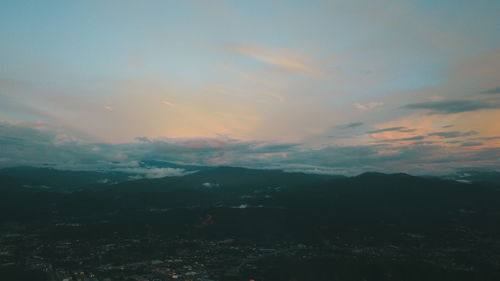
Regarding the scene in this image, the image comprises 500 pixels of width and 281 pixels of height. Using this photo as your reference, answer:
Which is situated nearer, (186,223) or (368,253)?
(368,253)

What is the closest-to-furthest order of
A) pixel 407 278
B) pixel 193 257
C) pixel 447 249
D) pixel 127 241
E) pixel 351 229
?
pixel 407 278 < pixel 193 257 < pixel 447 249 < pixel 127 241 < pixel 351 229

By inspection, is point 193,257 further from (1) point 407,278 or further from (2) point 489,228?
(2) point 489,228

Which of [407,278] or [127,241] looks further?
[127,241]

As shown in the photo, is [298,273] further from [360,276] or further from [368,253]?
[368,253]


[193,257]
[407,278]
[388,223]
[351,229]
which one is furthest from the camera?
[388,223]

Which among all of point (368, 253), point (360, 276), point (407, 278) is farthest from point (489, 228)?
point (360, 276)

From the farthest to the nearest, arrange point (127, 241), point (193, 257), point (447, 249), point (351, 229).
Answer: point (351, 229) → point (127, 241) → point (447, 249) → point (193, 257)

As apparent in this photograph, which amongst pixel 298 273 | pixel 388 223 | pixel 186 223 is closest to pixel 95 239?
pixel 186 223

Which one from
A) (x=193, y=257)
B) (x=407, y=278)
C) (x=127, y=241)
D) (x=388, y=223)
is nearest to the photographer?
(x=407, y=278)
